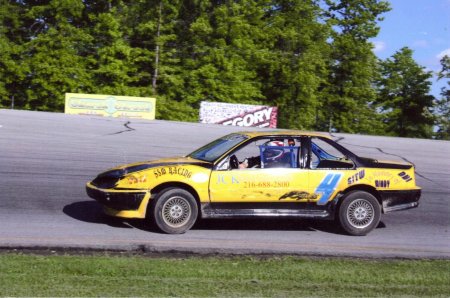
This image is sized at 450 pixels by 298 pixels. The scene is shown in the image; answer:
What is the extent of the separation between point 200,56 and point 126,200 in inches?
1593

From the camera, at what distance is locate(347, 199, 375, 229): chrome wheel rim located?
908 cm

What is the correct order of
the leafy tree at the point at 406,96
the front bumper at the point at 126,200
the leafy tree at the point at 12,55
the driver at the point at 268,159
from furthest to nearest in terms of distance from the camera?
the leafy tree at the point at 406,96
the leafy tree at the point at 12,55
the driver at the point at 268,159
the front bumper at the point at 126,200

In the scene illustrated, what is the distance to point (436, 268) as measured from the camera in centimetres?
712

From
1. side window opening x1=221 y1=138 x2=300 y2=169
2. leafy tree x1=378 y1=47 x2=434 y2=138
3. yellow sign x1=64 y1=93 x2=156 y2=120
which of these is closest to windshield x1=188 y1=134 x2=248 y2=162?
side window opening x1=221 y1=138 x2=300 y2=169

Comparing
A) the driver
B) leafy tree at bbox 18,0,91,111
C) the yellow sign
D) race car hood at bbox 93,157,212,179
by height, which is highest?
leafy tree at bbox 18,0,91,111

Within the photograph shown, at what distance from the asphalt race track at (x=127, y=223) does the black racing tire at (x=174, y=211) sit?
6.0 inches

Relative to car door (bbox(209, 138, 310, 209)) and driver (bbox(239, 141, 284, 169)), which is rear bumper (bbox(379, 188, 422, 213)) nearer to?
car door (bbox(209, 138, 310, 209))

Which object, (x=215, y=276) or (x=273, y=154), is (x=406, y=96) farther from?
(x=215, y=276)

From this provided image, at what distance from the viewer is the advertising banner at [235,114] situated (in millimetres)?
35094

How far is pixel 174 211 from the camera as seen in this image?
8539 mm

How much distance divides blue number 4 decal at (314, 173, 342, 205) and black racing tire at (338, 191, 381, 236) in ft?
0.83

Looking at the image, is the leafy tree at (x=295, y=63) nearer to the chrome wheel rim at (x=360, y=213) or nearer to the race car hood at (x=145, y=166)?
the chrome wheel rim at (x=360, y=213)

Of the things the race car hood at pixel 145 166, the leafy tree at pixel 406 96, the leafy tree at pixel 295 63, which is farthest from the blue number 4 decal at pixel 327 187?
the leafy tree at pixel 406 96

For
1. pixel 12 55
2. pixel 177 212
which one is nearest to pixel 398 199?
pixel 177 212
